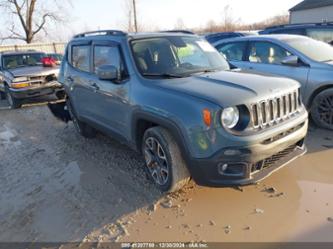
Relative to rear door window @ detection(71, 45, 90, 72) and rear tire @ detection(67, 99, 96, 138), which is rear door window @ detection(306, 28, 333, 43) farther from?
rear tire @ detection(67, 99, 96, 138)

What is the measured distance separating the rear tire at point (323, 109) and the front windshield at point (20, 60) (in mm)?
8421

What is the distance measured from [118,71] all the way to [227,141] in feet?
5.95

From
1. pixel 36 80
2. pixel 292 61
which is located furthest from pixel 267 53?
pixel 36 80

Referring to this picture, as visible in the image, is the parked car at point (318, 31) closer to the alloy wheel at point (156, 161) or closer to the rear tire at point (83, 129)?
the rear tire at point (83, 129)

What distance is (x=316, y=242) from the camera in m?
2.70

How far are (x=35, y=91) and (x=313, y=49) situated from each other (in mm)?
7369

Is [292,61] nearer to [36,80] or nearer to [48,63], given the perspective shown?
[36,80]

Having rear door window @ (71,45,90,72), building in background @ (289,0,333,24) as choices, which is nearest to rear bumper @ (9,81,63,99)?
rear door window @ (71,45,90,72)

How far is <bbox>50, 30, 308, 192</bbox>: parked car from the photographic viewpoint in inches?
115

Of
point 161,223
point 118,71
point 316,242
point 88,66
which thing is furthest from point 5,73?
point 316,242

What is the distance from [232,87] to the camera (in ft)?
10.6

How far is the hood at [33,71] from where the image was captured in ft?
29.5

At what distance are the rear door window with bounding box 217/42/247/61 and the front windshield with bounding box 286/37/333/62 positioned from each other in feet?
3.21

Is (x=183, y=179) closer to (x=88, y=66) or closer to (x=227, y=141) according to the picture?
(x=227, y=141)
